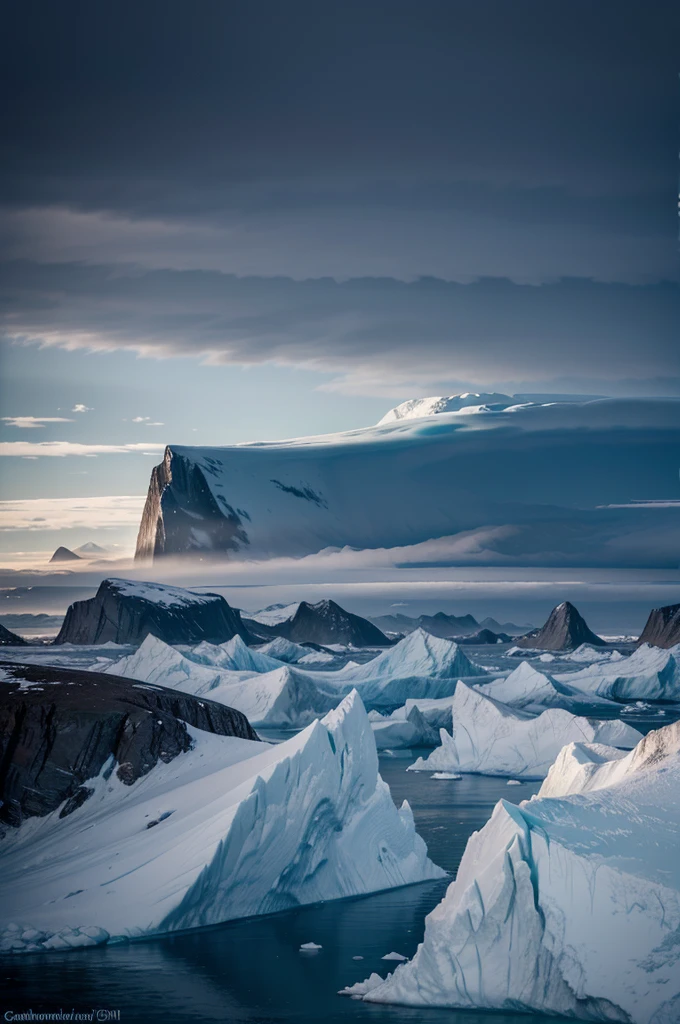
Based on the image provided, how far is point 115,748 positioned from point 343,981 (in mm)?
7134

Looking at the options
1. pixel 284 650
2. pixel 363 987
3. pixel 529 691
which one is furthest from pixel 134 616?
pixel 363 987

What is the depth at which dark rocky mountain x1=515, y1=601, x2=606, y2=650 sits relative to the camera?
179 feet

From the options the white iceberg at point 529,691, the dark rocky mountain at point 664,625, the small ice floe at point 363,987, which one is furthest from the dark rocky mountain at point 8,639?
the small ice floe at point 363,987

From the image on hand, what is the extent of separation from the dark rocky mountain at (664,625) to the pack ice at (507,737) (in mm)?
21737

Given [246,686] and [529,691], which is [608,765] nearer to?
[246,686]

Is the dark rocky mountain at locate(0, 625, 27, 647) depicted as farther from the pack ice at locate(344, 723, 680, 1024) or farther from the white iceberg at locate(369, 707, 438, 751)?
the pack ice at locate(344, 723, 680, 1024)

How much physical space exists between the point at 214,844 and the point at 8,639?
32.8m

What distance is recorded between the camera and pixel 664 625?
A: 52.9 meters

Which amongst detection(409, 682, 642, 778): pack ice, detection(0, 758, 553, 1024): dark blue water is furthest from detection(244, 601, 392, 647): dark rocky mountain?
detection(0, 758, 553, 1024): dark blue water

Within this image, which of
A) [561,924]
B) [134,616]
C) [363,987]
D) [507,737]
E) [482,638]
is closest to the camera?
[561,924]

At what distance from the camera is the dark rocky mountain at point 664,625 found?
52.6 m

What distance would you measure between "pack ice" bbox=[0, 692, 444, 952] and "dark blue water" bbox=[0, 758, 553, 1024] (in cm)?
38

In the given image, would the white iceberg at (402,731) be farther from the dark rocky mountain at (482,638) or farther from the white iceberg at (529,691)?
the dark rocky mountain at (482,638)

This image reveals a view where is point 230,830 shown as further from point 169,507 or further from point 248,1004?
point 169,507
